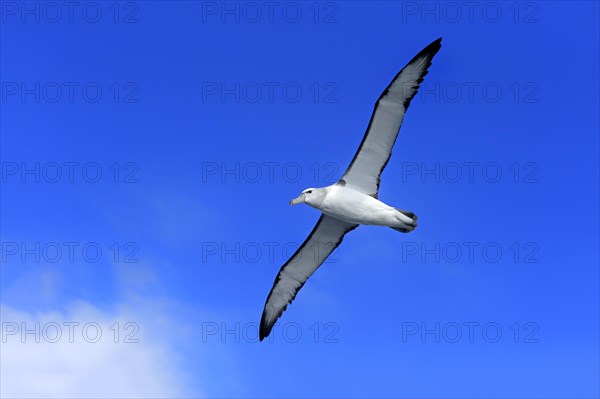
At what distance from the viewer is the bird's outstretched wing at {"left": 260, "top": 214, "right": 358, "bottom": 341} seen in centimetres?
2156

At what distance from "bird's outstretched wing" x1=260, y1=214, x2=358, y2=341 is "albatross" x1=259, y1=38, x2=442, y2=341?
1.3 inches

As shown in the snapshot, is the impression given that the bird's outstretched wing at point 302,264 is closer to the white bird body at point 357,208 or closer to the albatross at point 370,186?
the albatross at point 370,186

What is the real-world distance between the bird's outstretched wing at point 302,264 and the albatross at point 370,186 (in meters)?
0.03

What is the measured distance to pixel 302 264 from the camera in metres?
22.4

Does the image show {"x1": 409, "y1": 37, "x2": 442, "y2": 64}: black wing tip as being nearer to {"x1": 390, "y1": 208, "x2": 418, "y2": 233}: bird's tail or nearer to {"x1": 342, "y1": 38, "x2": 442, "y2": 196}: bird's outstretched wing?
{"x1": 342, "y1": 38, "x2": 442, "y2": 196}: bird's outstretched wing

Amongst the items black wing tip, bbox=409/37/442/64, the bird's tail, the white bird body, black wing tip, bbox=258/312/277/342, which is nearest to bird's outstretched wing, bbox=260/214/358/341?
black wing tip, bbox=258/312/277/342

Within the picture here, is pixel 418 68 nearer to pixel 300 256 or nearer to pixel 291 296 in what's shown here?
pixel 300 256

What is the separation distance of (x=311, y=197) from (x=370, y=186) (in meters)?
1.82

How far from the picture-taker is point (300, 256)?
2225 centimetres

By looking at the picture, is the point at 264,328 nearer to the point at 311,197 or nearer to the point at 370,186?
the point at 311,197

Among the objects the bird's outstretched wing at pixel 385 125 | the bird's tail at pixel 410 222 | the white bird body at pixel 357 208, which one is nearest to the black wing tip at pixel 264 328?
the white bird body at pixel 357 208

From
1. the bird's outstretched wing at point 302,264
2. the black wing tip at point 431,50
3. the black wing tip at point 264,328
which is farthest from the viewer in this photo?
the black wing tip at point 264,328

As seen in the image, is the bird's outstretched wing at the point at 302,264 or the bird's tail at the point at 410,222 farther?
the bird's outstretched wing at the point at 302,264

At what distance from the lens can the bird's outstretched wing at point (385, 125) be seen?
60.6 ft
